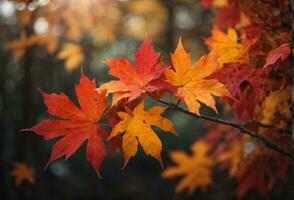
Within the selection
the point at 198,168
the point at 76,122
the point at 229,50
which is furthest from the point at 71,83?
the point at 76,122

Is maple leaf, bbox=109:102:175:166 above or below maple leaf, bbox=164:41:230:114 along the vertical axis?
below

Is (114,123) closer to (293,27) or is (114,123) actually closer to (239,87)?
(239,87)

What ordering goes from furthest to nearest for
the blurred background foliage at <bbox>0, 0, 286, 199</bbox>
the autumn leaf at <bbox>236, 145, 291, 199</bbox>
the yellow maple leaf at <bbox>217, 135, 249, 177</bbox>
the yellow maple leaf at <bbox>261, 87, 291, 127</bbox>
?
the blurred background foliage at <bbox>0, 0, 286, 199</bbox> → the yellow maple leaf at <bbox>217, 135, 249, 177</bbox> → the autumn leaf at <bbox>236, 145, 291, 199</bbox> → the yellow maple leaf at <bbox>261, 87, 291, 127</bbox>

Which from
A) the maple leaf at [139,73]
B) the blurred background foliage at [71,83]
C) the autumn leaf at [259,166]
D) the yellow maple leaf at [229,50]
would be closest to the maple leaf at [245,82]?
the yellow maple leaf at [229,50]

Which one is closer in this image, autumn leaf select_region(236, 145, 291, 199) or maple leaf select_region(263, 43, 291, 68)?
maple leaf select_region(263, 43, 291, 68)

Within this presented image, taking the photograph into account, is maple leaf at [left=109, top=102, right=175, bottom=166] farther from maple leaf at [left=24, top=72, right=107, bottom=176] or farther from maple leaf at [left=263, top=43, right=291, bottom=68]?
maple leaf at [left=263, top=43, right=291, bottom=68]

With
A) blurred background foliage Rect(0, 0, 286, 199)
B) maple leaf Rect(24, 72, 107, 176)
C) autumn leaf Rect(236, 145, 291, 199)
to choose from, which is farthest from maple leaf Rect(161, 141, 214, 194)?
maple leaf Rect(24, 72, 107, 176)

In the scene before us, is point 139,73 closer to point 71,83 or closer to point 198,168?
point 198,168
